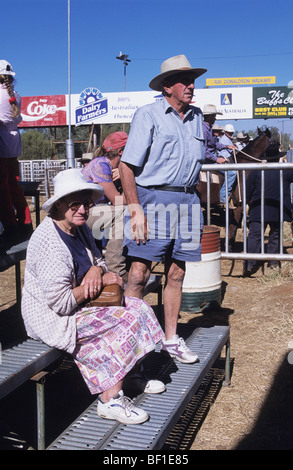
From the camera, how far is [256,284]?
22.6ft

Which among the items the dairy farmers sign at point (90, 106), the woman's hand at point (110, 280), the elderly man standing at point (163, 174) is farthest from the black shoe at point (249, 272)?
the dairy farmers sign at point (90, 106)

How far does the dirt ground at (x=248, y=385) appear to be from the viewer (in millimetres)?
3182

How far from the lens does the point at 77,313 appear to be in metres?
2.77

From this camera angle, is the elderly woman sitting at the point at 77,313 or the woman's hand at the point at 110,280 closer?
the elderly woman sitting at the point at 77,313

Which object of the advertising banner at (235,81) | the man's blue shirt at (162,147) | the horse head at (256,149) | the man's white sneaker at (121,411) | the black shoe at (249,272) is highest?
the advertising banner at (235,81)

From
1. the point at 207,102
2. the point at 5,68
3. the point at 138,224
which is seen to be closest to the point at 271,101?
the point at 207,102

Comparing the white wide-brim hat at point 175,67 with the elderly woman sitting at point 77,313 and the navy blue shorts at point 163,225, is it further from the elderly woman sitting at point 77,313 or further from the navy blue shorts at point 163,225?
the elderly woman sitting at point 77,313

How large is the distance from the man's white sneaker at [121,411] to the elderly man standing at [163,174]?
0.76 metres

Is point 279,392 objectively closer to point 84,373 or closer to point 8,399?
point 84,373

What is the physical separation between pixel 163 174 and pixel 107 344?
1.16m

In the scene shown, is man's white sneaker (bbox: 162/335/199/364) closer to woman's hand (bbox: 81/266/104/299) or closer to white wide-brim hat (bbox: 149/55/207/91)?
woman's hand (bbox: 81/266/104/299)

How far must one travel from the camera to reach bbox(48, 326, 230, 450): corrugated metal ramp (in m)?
2.46

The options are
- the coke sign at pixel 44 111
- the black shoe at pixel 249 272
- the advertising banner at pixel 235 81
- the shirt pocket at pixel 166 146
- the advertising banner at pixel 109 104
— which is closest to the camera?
the shirt pocket at pixel 166 146
